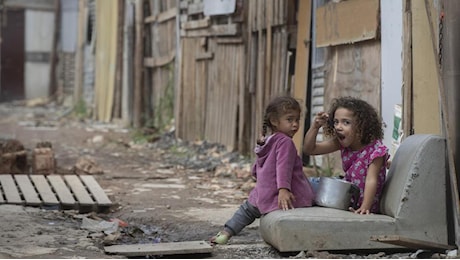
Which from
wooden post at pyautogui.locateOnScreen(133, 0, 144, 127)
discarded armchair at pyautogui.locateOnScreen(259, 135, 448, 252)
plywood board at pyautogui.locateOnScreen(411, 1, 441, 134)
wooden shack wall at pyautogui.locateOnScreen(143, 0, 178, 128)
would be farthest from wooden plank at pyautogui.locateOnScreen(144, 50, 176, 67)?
discarded armchair at pyautogui.locateOnScreen(259, 135, 448, 252)

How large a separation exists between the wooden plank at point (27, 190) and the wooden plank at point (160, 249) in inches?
75.8

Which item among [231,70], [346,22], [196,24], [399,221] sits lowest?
→ [399,221]

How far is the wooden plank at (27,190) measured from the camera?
705 cm

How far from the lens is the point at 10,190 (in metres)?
7.53

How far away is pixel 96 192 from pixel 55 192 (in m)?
0.38

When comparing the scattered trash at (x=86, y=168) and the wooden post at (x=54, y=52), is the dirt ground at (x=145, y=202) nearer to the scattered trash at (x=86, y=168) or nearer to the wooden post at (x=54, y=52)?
the scattered trash at (x=86, y=168)

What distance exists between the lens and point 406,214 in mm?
5039

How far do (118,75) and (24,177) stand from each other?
10105 millimetres

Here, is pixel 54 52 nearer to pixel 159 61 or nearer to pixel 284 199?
pixel 159 61

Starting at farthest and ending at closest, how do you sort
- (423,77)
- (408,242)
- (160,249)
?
1. (423,77)
2. (160,249)
3. (408,242)

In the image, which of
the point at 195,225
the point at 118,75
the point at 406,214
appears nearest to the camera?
the point at 406,214

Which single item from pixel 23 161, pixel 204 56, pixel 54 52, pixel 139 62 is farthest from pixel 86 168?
pixel 54 52

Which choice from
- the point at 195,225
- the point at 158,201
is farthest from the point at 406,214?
the point at 158,201

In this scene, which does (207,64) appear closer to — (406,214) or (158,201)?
(158,201)
